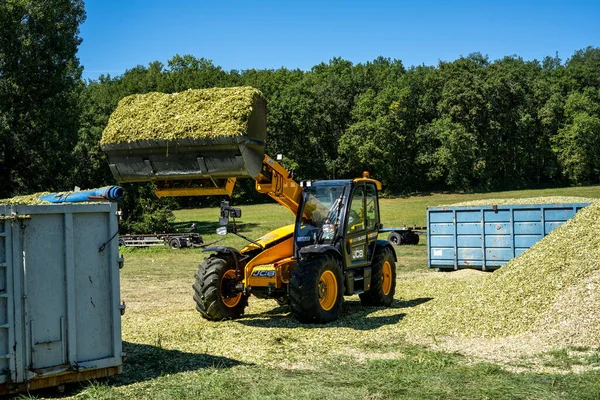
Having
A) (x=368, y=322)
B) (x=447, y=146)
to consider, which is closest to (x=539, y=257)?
(x=368, y=322)

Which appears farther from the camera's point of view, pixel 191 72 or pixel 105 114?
pixel 191 72

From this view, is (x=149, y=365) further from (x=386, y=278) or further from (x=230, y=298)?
(x=386, y=278)

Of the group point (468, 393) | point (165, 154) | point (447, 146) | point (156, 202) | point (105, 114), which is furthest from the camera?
point (447, 146)

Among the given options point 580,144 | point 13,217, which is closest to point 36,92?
point 13,217

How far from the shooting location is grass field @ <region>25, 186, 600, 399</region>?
7.67m

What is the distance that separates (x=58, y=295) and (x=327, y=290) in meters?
5.84

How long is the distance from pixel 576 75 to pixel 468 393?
260 feet

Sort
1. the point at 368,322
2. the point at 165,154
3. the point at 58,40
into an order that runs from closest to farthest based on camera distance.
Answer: the point at 165,154, the point at 368,322, the point at 58,40

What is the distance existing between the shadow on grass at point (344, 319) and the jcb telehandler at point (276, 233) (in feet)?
0.67

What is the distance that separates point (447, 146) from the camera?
65.9 metres

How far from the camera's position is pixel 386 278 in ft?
48.1

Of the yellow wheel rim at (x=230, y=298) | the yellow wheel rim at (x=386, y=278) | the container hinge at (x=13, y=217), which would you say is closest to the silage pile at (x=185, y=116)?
the yellow wheel rim at (x=230, y=298)

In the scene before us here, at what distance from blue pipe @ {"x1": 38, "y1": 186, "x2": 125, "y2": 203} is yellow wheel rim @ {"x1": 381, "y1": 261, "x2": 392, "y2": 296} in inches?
291

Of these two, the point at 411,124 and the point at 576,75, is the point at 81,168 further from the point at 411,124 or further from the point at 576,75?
the point at 576,75
